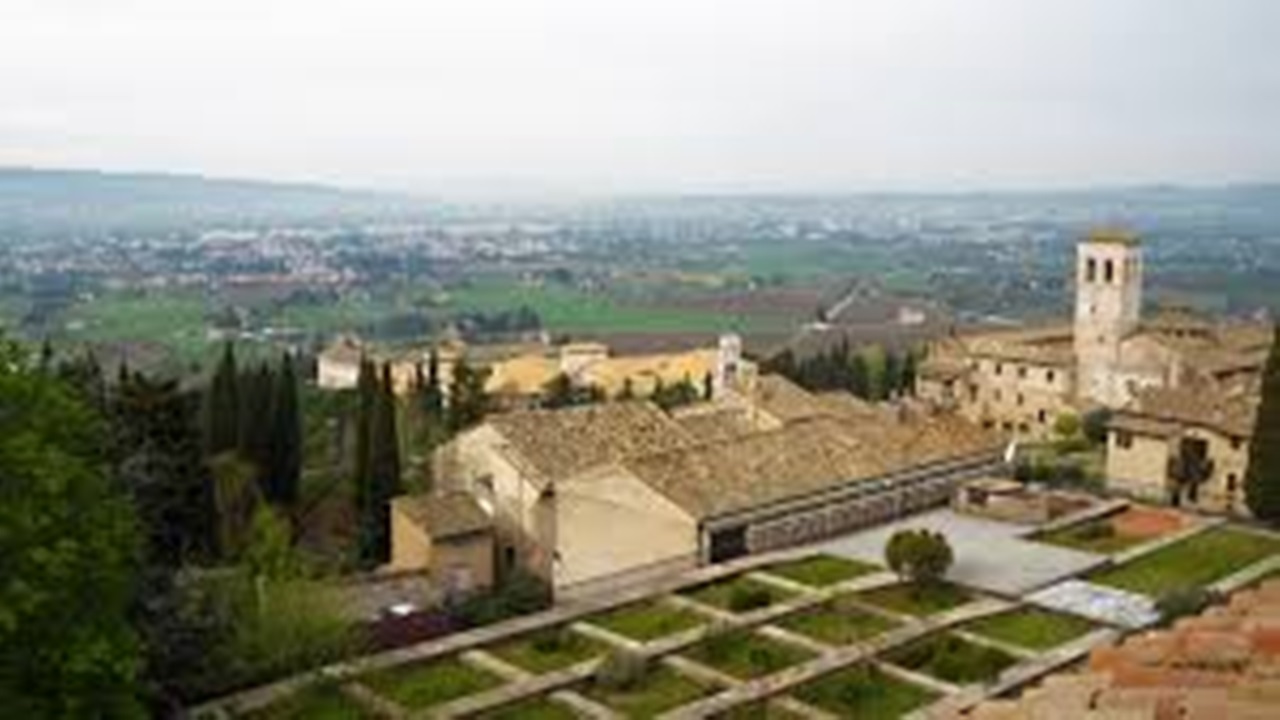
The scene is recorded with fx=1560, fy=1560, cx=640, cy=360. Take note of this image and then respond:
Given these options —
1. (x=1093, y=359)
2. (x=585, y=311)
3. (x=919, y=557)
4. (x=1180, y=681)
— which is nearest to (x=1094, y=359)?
(x=1093, y=359)

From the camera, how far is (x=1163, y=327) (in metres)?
65.6

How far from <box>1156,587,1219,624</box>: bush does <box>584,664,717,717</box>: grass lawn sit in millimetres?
8938

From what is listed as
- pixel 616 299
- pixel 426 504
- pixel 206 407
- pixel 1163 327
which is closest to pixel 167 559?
pixel 426 504

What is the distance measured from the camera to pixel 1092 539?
36.8 m

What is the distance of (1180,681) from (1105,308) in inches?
2072

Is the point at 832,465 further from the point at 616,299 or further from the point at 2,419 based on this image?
the point at 616,299

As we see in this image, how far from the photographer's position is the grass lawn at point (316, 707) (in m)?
24.4

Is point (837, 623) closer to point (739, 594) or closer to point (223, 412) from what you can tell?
point (739, 594)

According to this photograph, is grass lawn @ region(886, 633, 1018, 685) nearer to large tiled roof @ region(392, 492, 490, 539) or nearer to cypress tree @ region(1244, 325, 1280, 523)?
large tiled roof @ region(392, 492, 490, 539)

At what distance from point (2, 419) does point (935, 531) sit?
22.9 meters

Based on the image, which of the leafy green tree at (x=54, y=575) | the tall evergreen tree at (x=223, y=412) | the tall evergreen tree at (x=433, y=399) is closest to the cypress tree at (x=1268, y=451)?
the tall evergreen tree at (x=223, y=412)

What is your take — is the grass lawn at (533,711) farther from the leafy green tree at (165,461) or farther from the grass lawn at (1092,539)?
the grass lawn at (1092,539)

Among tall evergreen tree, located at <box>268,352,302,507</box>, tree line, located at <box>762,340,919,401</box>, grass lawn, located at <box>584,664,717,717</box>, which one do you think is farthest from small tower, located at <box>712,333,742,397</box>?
grass lawn, located at <box>584,664,717,717</box>

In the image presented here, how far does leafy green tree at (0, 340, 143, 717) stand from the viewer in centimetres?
1916
